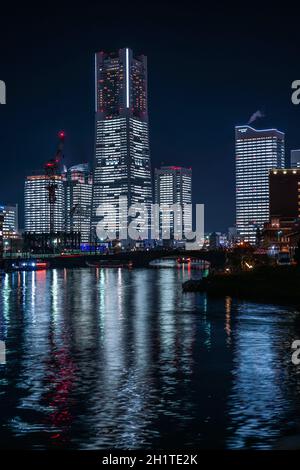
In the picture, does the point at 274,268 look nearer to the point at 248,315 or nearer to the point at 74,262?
the point at 248,315

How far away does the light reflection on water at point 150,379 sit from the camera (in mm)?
20219

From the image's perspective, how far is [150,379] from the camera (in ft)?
91.3

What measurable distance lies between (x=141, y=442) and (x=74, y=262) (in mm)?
154780

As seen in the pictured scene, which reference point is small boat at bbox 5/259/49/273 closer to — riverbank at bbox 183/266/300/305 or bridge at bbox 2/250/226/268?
bridge at bbox 2/250/226/268

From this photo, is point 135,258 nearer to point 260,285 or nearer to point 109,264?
point 109,264

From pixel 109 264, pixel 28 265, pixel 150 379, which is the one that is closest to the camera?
pixel 150 379

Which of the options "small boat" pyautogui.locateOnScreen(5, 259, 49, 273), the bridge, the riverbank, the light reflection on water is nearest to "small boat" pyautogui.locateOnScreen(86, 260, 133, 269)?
the bridge

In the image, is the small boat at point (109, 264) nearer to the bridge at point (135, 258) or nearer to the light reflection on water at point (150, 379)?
the bridge at point (135, 258)

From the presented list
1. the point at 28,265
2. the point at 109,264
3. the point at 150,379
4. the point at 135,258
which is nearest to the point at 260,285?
the point at 150,379

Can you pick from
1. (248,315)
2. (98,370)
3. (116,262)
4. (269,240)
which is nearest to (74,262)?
(116,262)

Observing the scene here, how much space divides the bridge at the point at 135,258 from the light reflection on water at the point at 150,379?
3493 inches

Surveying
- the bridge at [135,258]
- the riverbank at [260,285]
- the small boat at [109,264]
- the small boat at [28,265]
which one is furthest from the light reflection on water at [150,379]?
the small boat at [109,264]

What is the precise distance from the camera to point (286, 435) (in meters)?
19.9

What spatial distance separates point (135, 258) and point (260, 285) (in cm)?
9895
